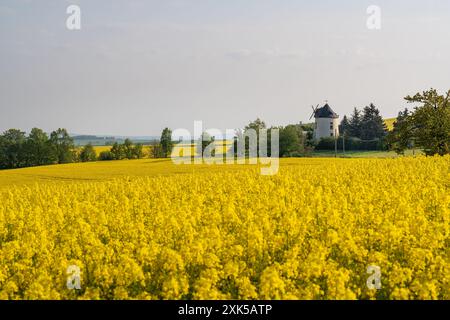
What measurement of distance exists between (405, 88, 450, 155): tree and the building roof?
2317 inches

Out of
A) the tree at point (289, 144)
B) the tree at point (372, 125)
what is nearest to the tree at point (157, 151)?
the tree at point (289, 144)

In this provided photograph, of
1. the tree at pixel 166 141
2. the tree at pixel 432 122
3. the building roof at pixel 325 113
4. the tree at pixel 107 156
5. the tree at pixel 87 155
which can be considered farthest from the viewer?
the building roof at pixel 325 113

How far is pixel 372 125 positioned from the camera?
368 ft

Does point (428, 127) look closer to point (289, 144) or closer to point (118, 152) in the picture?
point (289, 144)

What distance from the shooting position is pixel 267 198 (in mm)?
14906

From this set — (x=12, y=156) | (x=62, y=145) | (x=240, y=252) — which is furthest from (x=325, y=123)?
(x=240, y=252)

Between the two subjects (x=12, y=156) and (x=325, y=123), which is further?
(x=325, y=123)

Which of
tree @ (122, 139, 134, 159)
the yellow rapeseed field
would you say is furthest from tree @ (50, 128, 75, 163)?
the yellow rapeseed field

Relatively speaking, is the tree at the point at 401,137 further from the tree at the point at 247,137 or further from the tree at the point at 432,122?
the tree at the point at 247,137

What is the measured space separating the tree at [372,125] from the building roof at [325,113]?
608cm

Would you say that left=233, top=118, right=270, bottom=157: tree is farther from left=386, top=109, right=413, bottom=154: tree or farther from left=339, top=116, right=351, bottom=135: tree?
left=339, top=116, right=351, bottom=135: tree

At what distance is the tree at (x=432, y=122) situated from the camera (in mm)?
49344

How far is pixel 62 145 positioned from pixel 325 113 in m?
53.6
